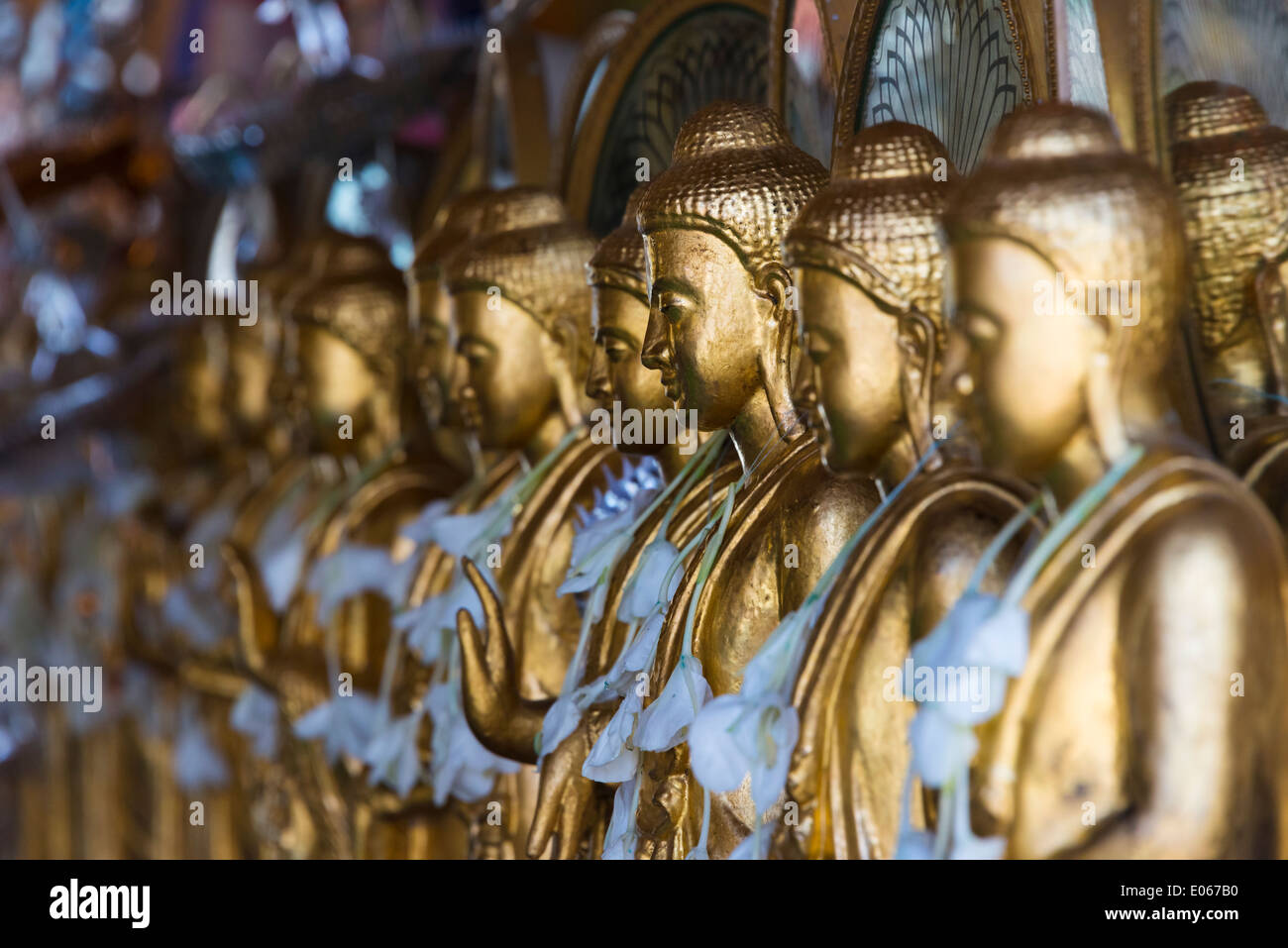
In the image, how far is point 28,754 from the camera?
5.58 meters

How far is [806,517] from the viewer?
6.34 ft

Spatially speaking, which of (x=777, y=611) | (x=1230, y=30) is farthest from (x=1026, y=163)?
(x=777, y=611)

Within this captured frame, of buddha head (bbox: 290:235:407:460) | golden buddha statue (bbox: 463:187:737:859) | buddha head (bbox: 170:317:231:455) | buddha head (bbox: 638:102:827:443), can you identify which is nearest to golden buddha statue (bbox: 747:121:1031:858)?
buddha head (bbox: 638:102:827:443)

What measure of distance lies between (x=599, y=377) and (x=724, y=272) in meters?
0.32

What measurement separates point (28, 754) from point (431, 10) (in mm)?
2777

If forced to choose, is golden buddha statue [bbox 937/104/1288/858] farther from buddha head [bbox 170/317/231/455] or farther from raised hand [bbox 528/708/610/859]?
buddha head [bbox 170/317/231/455]

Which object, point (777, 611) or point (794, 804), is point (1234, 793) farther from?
point (777, 611)

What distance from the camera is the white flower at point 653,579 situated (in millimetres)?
2104

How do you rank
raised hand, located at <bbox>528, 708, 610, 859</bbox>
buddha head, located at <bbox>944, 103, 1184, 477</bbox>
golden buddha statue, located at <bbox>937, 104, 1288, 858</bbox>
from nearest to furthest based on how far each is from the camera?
golden buddha statue, located at <bbox>937, 104, 1288, 858</bbox>
buddha head, located at <bbox>944, 103, 1184, 477</bbox>
raised hand, located at <bbox>528, 708, 610, 859</bbox>

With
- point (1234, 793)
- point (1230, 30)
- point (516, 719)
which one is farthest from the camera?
point (516, 719)

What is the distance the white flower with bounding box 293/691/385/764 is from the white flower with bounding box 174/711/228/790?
1.19m

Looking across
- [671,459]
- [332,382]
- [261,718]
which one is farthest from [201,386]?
[671,459]

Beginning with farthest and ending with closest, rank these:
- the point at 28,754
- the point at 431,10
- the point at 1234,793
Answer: the point at 28,754
the point at 431,10
the point at 1234,793

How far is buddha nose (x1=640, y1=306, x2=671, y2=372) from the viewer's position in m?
2.08
